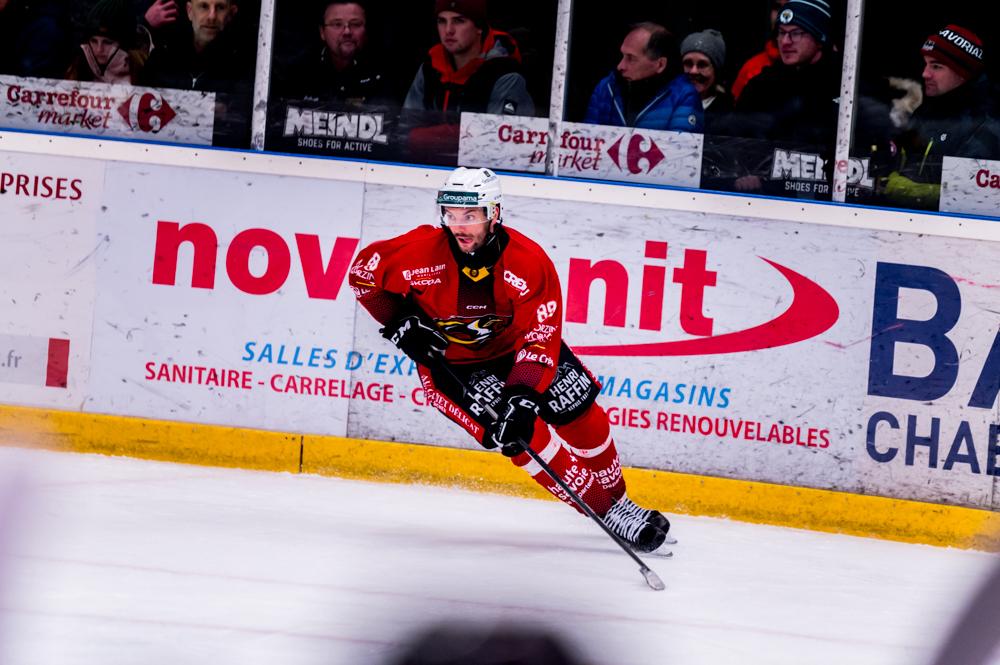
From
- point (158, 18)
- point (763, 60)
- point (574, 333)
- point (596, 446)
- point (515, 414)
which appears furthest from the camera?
point (158, 18)

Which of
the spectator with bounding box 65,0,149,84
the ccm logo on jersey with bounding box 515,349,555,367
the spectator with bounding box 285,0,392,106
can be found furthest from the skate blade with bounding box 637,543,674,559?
the spectator with bounding box 65,0,149,84

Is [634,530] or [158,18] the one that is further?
[158,18]

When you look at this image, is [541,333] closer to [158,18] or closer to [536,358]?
[536,358]

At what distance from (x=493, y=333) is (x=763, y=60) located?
198cm

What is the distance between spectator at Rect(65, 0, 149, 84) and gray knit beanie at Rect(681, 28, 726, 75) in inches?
97.3

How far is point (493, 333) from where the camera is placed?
4199mm

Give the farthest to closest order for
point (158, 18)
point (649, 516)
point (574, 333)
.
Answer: point (158, 18), point (574, 333), point (649, 516)

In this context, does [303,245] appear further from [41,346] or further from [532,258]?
[532,258]

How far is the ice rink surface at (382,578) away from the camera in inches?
99.0

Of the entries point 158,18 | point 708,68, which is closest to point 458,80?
point 708,68

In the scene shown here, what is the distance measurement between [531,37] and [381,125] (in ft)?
2.55

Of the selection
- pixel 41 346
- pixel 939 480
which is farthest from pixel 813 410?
pixel 41 346

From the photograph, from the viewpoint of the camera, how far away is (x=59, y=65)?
5605 millimetres

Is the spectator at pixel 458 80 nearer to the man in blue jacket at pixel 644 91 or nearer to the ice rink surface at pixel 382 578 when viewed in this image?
the man in blue jacket at pixel 644 91
